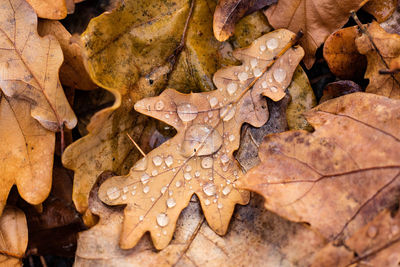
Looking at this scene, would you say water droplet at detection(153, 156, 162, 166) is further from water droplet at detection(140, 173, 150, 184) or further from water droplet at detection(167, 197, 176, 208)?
water droplet at detection(167, 197, 176, 208)

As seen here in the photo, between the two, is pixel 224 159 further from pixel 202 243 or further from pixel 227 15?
pixel 227 15

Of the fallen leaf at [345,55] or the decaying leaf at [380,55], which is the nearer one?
the decaying leaf at [380,55]

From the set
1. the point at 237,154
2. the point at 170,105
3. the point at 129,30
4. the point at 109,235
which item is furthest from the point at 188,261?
the point at 129,30

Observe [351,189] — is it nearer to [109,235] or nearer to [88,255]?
[109,235]

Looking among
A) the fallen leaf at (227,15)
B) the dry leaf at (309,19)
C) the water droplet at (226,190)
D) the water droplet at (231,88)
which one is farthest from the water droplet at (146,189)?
the dry leaf at (309,19)

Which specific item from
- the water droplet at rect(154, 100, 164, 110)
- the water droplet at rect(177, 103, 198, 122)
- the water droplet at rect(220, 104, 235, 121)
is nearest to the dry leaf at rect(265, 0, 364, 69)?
the water droplet at rect(220, 104, 235, 121)

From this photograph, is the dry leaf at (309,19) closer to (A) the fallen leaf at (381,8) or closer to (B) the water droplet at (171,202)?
(A) the fallen leaf at (381,8)
